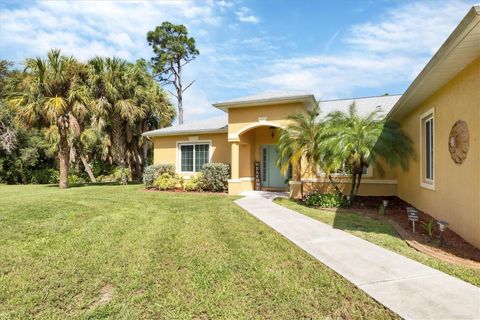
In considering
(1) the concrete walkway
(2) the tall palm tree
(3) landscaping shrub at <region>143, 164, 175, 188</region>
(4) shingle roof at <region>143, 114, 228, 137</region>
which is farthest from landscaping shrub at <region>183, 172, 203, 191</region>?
(1) the concrete walkway

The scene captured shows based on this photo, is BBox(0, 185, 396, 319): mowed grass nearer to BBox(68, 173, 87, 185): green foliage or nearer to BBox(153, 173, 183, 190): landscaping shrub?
BBox(153, 173, 183, 190): landscaping shrub

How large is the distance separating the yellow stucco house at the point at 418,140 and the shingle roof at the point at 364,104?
58 millimetres

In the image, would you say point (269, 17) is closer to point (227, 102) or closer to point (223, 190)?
point (227, 102)

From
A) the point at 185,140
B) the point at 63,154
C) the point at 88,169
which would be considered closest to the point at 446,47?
the point at 185,140

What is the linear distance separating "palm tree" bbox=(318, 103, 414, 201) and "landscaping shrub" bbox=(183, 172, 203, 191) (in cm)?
798

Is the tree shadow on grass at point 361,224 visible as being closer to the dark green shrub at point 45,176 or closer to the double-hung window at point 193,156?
the double-hung window at point 193,156

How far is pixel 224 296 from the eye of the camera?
13.2ft

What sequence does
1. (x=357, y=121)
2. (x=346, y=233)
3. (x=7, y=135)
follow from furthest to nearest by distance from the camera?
1. (x=7, y=135)
2. (x=357, y=121)
3. (x=346, y=233)

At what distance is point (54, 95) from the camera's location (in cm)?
1778

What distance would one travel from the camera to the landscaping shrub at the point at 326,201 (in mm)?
11289

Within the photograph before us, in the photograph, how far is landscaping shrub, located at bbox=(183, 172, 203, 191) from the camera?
1633cm

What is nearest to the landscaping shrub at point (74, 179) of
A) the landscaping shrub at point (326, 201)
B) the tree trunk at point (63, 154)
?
the tree trunk at point (63, 154)

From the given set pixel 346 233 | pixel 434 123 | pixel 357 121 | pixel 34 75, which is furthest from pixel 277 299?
pixel 34 75

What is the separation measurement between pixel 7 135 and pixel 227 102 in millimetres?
21107
